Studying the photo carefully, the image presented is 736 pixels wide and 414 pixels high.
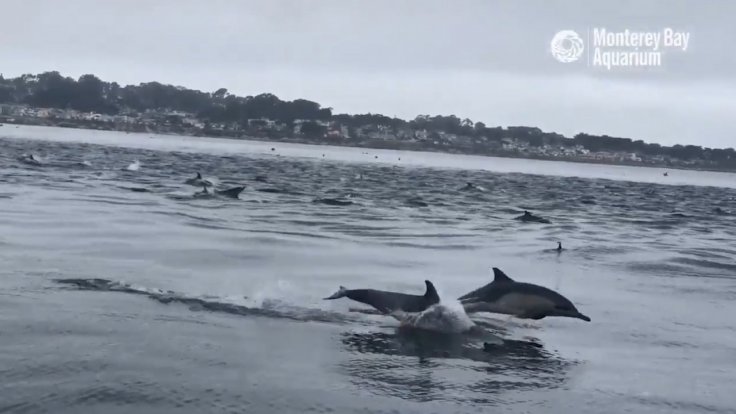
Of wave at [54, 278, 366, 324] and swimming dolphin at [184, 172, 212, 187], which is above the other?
wave at [54, 278, 366, 324]

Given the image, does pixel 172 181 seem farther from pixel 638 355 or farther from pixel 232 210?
pixel 638 355

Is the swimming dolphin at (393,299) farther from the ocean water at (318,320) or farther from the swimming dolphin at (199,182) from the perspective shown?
the swimming dolphin at (199,182)

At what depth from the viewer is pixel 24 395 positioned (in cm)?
707

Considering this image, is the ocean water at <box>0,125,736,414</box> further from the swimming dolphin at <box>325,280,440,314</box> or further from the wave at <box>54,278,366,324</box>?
the swimming dolphin at <box>325,280,440,314</box>

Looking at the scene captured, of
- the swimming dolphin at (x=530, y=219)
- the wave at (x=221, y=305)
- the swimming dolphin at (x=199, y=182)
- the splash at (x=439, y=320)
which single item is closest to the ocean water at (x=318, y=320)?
the wave at (x=221, y=305)

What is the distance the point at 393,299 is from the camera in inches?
429

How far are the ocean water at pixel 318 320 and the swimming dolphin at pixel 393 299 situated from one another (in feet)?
0.87

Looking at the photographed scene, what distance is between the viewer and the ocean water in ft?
25.3

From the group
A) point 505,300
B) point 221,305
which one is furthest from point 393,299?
point 221,305

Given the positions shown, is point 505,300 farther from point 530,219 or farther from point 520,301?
point 530,219

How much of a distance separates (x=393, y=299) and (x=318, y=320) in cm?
100

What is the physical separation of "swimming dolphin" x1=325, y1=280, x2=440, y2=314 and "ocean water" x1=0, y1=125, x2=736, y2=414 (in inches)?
10.5

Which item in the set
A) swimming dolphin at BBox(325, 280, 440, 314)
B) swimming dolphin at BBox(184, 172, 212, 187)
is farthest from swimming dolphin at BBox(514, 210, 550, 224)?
swimming dolphin at BBox(325, 280, 440, 314)

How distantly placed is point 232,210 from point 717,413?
1815 centimetres
